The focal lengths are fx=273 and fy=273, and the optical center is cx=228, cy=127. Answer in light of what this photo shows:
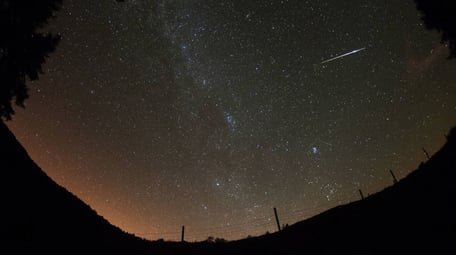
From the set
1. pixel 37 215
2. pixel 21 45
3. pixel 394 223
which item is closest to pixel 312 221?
pixel 394 223

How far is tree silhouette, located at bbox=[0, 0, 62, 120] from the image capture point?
962 cm

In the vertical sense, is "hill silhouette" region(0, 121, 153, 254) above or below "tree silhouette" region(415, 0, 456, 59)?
below

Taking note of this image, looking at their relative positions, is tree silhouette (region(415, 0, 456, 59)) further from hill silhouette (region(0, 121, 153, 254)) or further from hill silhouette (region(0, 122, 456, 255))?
hill silhouette (region(0, 121, 153, 254))

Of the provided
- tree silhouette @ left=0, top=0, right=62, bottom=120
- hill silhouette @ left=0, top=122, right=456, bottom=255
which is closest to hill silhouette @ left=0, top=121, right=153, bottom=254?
hill silhouette @ left=0, top=122, right=456, bottom=255

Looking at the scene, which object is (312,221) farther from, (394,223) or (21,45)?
(21,45)

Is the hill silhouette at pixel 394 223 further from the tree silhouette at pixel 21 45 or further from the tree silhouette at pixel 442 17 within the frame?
the tree silhouette at pixel 21 45

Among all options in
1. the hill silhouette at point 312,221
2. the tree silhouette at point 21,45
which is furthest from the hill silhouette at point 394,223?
the tree silhouette at point 21,45

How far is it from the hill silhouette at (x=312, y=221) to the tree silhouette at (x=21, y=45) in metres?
2.14

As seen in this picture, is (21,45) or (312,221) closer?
(21,45)

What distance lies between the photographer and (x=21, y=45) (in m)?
10.1

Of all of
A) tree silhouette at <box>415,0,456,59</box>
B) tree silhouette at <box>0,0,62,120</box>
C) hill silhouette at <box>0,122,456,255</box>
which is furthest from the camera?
tree silhouette at <box>415,0,456,59</box>

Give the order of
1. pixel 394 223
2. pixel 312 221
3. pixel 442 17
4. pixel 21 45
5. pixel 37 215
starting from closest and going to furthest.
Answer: pixel 37 215 → pixel 394 223 → pixel 21 45 → pixel 442 17 → pixel 312 221

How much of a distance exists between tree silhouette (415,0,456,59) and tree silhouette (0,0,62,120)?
1514 cm

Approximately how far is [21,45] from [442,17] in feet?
53.9
